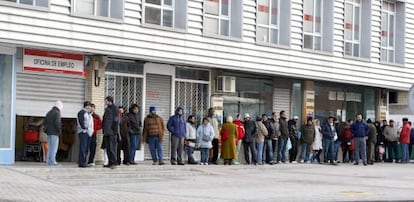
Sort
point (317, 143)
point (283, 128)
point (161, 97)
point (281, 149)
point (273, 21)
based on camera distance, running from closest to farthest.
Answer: point (161, 97) → point (283, 128) → point (281, 149) → point (317, 143) → point (273, 21)

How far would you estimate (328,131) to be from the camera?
27938 millimetres

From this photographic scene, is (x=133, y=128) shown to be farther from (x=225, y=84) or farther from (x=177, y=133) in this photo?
(x=225, y=84)

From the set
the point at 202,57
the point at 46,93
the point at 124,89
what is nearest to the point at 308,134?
the point at 202,57

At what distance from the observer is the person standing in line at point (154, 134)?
2267cm

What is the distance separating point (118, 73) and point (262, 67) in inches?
219

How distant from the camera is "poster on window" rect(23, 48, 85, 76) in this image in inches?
833

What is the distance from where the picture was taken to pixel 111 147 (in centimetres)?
2047

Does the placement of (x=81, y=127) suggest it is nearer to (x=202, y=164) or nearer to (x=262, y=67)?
(x=202, y=164)

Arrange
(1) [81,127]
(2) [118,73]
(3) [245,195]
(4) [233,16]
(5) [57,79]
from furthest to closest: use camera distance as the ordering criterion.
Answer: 1. (4) [233,16]
2. (2) [118,73]
3. (5) [57,79]
4. (1) [81,127]
5. (3) [245,195]

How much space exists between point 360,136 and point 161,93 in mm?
7628

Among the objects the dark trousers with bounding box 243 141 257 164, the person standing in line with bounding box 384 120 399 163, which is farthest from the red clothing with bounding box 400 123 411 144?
the dark trousers with bounding box 243 141 257 164

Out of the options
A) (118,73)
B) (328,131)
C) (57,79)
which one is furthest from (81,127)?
(328,131)

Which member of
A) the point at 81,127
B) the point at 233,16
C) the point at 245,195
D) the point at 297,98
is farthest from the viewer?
the point at 297,98

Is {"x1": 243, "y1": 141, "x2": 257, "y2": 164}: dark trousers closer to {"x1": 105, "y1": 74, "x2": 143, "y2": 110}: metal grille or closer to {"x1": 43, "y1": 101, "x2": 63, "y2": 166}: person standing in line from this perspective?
{"x1": 105, "y1": 74, "x2": 143, "y2": 110}: metal grille
